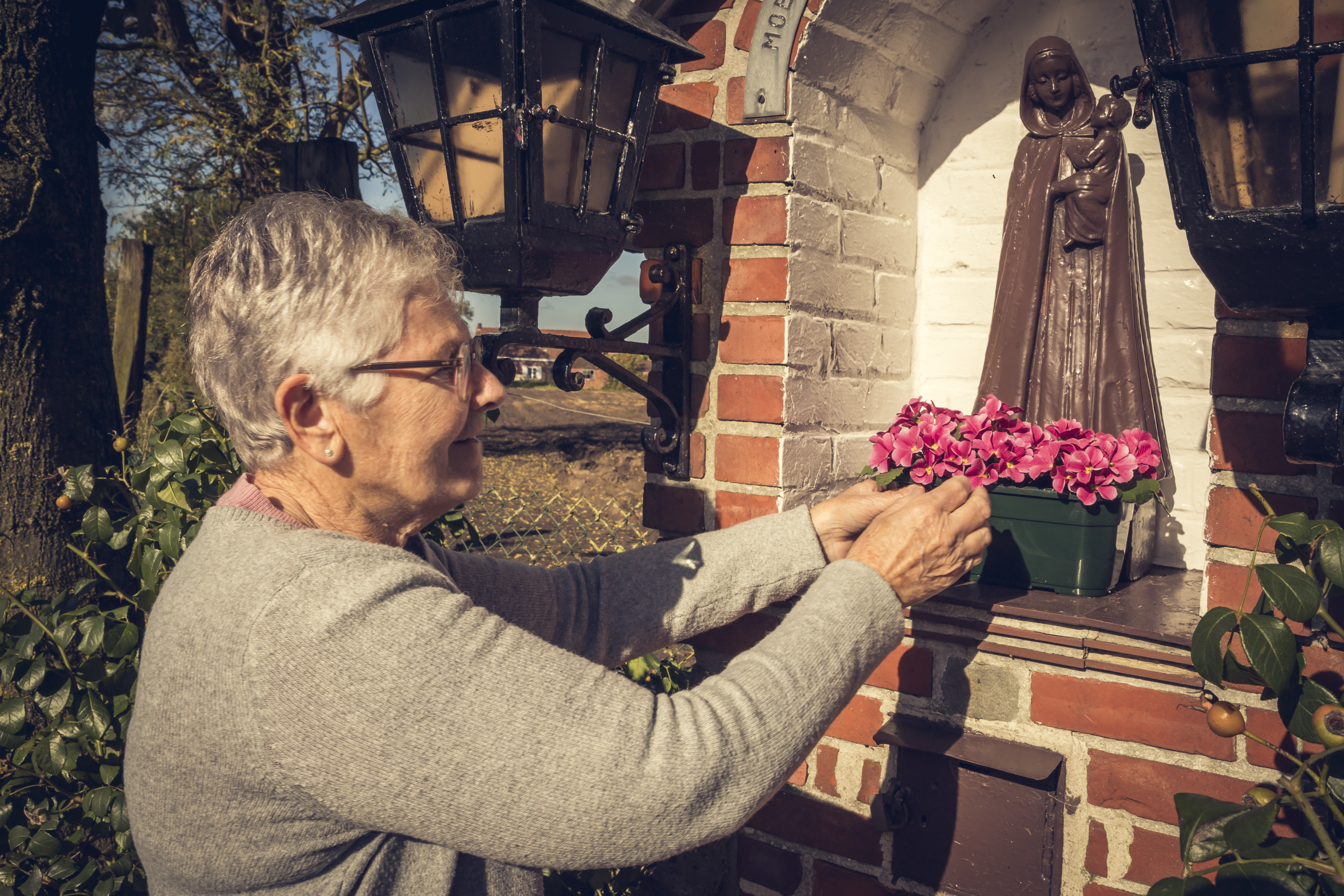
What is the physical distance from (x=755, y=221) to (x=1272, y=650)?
3.78ft

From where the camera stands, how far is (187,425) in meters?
1.80

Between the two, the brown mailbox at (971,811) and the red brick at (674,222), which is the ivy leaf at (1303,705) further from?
the red brick at (674,222)

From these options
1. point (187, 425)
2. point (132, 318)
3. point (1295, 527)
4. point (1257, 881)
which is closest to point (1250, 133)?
point (1295, 527)

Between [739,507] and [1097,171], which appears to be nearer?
[1097,171]

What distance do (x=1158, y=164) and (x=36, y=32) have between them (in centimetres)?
287

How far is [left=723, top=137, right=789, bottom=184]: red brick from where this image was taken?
1.75 meters

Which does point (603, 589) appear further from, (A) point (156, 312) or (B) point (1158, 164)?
(A) point (156, 312)

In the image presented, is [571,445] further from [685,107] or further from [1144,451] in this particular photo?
[1144,451]

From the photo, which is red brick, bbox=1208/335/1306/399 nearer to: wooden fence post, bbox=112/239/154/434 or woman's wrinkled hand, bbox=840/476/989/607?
woman's wrinkled hand, bbox=840/476/989/607

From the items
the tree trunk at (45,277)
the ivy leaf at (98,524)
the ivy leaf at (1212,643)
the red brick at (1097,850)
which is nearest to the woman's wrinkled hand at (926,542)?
the ivy leaf at (1212,643)

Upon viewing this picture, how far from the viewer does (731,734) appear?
933 mm

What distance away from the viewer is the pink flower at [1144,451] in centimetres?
156

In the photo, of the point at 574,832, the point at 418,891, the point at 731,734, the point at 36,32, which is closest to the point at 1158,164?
the point at 731,734

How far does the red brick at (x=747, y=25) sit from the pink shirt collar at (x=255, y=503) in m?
1.26
